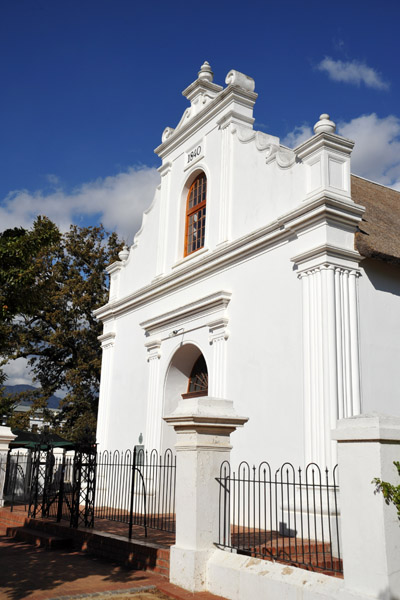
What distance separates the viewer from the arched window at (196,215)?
15569 millimetres

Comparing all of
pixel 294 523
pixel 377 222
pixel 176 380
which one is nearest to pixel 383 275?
pixel 377 222

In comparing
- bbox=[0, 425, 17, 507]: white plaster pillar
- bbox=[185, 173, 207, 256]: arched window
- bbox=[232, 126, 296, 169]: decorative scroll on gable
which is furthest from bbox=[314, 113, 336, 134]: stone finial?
bbox=[0, 425, 17, 507]: white plaster pillar

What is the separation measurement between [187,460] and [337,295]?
14.2ft

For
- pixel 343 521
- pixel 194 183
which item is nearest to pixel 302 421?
pixel 343 521

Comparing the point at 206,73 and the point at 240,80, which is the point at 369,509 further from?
the point at 206,73

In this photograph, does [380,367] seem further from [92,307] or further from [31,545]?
[92,307]

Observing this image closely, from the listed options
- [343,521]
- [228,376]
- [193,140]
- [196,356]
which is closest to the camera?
[343,521]

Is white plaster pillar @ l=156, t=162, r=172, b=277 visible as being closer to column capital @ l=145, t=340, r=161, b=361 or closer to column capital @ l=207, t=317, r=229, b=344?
column capital @ l=145, t=340, r=161, b=361

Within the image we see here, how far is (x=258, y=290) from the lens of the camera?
1220 cm

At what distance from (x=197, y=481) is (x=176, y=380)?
766 cm

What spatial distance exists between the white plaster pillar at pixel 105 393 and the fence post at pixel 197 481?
33.5ft

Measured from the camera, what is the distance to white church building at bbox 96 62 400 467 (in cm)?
1044

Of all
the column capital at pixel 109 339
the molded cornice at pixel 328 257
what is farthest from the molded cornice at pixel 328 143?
the column capital at pixel 109 339

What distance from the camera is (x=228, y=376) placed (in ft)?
41.2
